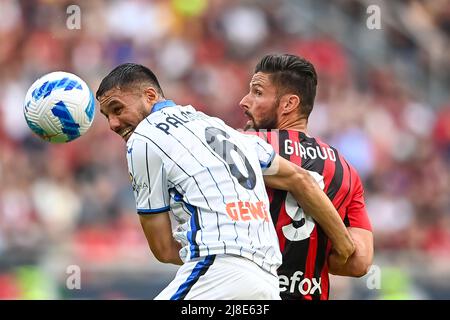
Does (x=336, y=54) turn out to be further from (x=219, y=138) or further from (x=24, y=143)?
(x=219, y=138)

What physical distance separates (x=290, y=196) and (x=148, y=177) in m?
0.86

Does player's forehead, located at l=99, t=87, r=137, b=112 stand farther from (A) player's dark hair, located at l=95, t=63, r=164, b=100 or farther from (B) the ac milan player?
(B) the ac milan player

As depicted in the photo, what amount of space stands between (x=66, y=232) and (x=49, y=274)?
81cm

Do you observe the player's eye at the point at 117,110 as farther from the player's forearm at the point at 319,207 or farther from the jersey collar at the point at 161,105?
the player's forearm at the point at 319,207

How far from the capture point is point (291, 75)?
6.19 meters

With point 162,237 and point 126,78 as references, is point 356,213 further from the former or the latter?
point 126,78

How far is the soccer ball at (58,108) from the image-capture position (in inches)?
240

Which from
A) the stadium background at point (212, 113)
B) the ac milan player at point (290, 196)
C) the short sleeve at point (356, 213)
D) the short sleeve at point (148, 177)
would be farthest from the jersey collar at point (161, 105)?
the stadium background at point (212, 113)

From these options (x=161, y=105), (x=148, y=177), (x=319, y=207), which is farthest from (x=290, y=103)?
(x=148, y=177)

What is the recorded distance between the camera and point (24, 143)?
1334cm

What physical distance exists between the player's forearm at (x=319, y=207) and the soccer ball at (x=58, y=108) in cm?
134

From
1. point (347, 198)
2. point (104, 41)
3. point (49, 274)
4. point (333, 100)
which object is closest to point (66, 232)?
point (49, 274)

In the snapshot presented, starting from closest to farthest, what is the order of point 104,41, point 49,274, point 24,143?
point 49,274 < point 24,143 < point 104,41

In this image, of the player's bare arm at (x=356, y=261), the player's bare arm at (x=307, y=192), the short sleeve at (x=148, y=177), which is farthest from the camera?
the player's bare arm at (x=356, y=261)
